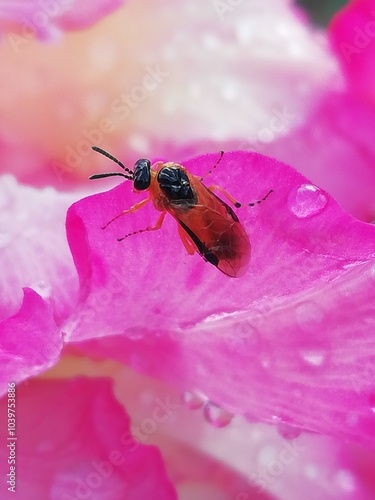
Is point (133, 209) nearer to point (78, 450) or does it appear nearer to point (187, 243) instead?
point (187, 243)

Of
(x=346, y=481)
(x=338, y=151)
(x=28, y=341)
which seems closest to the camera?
(x=28, y=341)

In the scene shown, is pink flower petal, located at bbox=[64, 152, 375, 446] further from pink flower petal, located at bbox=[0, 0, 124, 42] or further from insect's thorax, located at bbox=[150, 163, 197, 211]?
pink flower petal, located at bbox=[0, 0, 124, 42]

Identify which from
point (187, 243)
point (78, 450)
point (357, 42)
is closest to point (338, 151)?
point (357, 42)

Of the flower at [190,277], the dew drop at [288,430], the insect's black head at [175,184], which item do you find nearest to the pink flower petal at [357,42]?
the flower at [190,277]

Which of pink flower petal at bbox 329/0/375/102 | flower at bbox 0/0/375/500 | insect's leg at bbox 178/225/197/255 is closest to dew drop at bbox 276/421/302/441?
flower at bbox 0/0/375/500

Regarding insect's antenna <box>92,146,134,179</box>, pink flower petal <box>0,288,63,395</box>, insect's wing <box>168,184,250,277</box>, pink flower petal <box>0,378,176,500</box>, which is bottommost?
pink flower petal <box>0,378,176,500</box>

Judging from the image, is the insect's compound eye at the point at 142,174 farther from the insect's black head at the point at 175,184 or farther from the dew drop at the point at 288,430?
the dew drop at the point at 288,430
